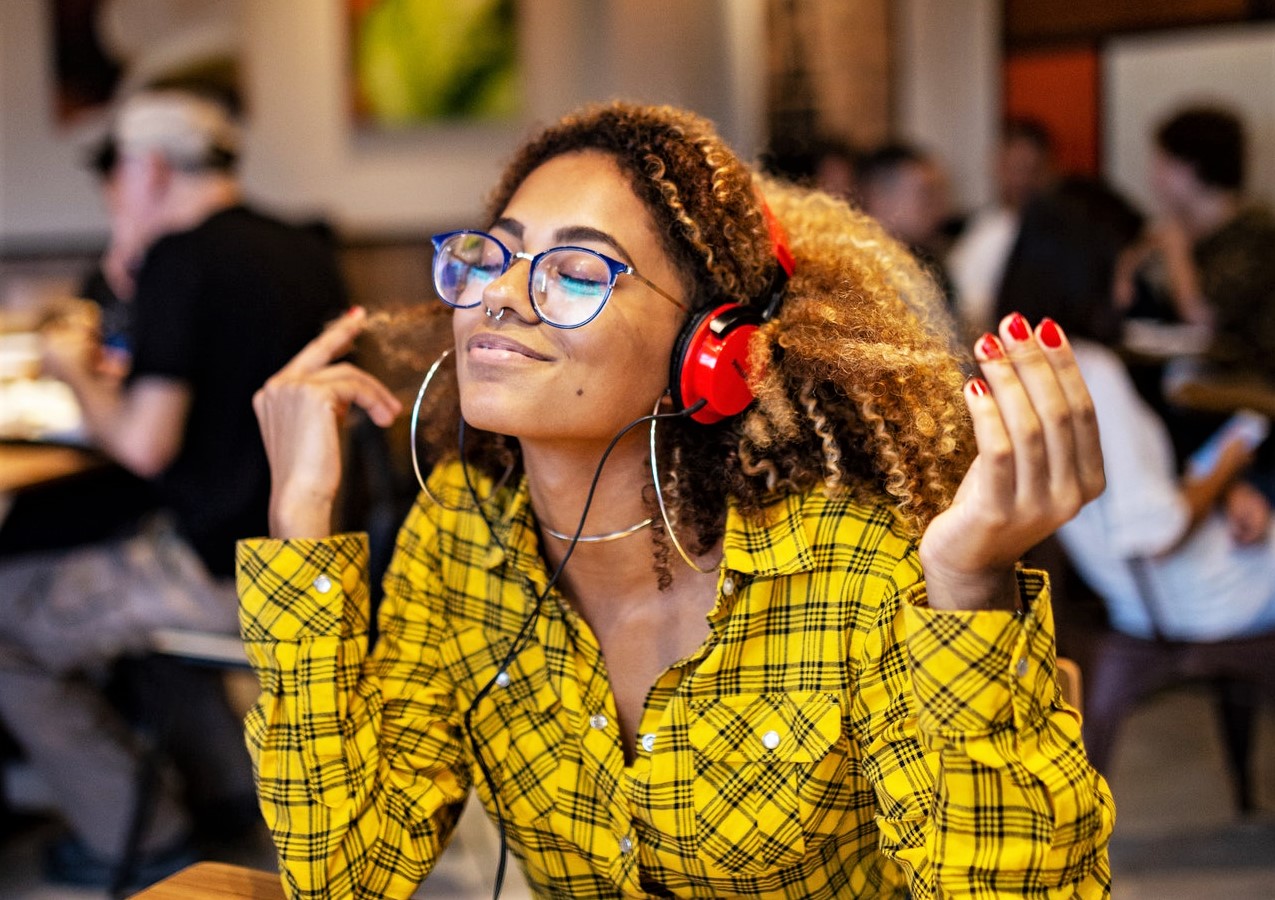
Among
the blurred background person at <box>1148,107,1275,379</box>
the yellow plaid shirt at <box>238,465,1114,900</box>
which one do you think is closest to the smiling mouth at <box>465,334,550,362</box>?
the yellow plaid shirt at <box>238,465,1114,900</box>

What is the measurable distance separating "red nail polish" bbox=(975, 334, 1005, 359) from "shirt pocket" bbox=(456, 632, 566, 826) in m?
0.58

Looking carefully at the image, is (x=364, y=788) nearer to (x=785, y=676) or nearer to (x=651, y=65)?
(x=785, y=676)

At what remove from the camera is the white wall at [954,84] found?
21.7 feet

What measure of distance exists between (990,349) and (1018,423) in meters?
0.05

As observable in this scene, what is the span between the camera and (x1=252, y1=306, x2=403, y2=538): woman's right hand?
1319 mm

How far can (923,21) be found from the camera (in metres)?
6.73

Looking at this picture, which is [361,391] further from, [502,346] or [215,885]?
[215,885]

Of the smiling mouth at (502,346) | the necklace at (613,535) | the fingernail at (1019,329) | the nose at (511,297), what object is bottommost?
the necklace at (613,535)

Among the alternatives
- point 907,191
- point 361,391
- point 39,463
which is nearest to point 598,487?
point 361,391

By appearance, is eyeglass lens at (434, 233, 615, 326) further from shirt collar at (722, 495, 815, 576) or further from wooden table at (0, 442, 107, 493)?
wooden table at (0, 442, 107, 493)

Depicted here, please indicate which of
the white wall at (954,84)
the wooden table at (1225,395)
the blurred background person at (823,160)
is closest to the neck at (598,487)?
the wooden table at (1225,395)

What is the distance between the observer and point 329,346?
4.63 feet

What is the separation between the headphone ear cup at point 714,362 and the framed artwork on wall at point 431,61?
182 inches

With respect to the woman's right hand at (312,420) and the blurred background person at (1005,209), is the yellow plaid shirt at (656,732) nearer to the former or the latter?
the woman's right hand at (312,420)
